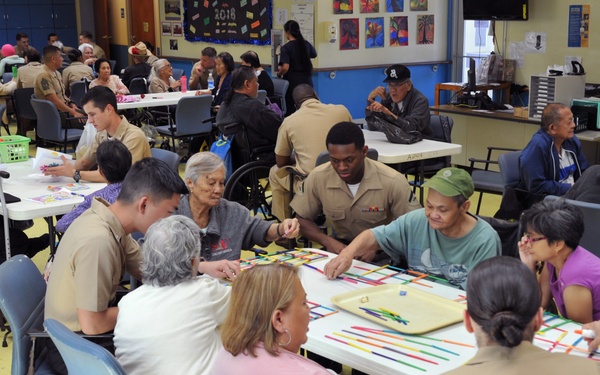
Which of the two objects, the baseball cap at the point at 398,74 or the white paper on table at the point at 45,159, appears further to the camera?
the baseball cap at the point at 398,74

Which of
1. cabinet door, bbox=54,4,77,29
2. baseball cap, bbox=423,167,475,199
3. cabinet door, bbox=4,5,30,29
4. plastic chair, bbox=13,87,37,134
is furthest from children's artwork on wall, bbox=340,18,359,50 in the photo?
cabinet door, bbox=4,5,30,29

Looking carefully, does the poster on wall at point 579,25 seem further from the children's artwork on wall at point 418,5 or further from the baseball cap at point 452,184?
the baseball cap at point 452,184

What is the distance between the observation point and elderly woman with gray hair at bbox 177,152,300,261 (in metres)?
3.87

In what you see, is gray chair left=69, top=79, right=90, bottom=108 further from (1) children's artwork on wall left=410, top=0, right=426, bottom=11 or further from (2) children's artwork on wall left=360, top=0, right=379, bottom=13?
(1) children's artwork on wall left=410, top=0, right=426, bottom=11

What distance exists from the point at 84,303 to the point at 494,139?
6.33 m

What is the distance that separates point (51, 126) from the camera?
29.5 feet

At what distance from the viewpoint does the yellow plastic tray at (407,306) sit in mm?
2863

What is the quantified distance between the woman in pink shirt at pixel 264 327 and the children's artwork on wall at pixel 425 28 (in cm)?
961

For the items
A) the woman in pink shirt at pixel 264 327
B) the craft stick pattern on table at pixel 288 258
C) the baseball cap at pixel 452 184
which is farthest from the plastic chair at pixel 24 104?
the woman in pink shirt at pixel 264 327

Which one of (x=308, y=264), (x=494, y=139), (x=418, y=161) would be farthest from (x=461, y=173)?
(x=494, y=139)

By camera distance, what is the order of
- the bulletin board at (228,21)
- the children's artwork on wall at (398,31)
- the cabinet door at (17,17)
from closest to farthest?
the children's artwork on wall at (398,31)
the bulletin board at (228,21)
the cabinet door at (17,17)

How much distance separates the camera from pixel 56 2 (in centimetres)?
1744

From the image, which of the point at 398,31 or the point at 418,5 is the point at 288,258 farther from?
the point at 418,5

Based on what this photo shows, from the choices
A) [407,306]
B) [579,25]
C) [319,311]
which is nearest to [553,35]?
[579,25]
